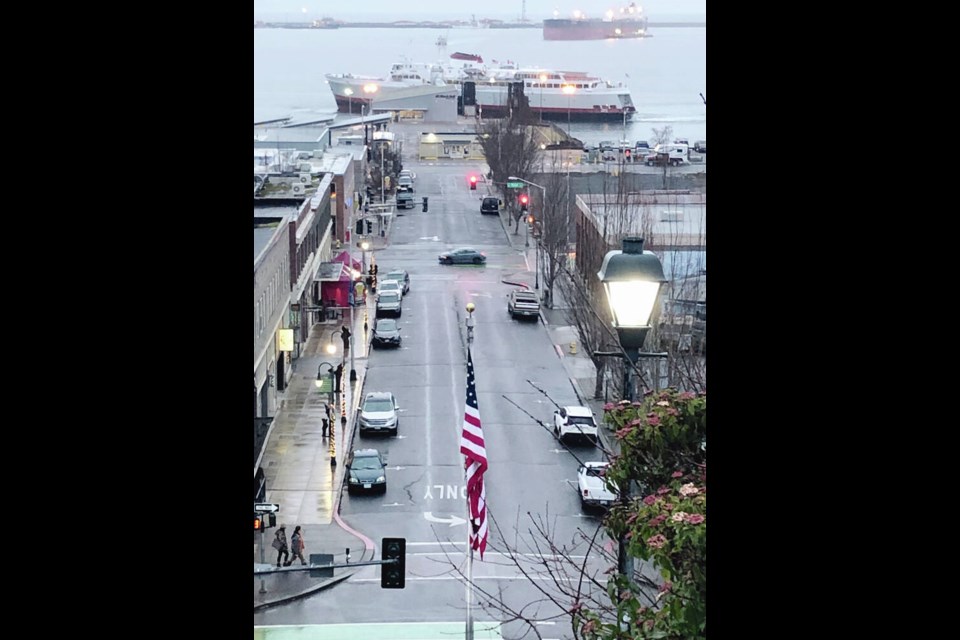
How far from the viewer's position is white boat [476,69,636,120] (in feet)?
388

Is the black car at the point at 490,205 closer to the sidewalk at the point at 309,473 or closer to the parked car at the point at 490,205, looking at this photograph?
the parked car at the point at 490,205

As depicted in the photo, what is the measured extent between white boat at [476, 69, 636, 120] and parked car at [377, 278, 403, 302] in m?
74.9

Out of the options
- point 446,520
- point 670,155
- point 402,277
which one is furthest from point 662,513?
point 670,155

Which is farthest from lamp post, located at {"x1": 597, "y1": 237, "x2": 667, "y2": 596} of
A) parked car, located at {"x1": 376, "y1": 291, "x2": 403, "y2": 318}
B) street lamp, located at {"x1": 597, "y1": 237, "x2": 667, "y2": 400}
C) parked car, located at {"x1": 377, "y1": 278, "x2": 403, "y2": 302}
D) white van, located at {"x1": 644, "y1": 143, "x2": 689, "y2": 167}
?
white van, located at {"x1": 644, "y1": 143, "x2": 689, "y2": 167}

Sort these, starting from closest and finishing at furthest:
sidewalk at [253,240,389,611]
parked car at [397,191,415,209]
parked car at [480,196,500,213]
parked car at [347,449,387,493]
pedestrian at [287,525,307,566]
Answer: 1. pedestrian at [287,525,307,566]
2. sidewalk at [253,240,389,611]
3. parked car at [347,449,387,493]
4. parked car at [480,196,500,213]
5. parked car at [397,191,415,209]

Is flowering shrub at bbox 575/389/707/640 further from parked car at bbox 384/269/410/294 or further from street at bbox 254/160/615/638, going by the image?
parked car at bbox 384/269/410/294

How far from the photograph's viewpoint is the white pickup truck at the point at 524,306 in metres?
39.5

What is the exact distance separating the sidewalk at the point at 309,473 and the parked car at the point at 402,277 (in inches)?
293

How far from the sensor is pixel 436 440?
27.8m

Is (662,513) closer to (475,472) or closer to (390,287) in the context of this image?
(475,472)

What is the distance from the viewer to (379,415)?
91.9ft
